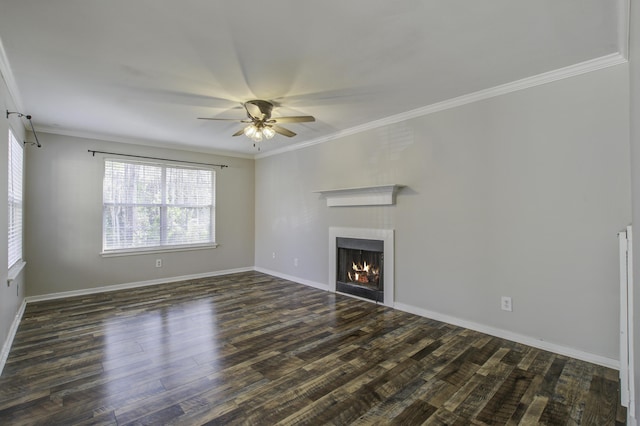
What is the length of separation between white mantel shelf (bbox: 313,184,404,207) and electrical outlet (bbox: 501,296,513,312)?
1.64 meters

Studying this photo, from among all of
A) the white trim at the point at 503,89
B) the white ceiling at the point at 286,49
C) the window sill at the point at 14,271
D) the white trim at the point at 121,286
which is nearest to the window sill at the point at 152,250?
the white trim at the point at 121,286

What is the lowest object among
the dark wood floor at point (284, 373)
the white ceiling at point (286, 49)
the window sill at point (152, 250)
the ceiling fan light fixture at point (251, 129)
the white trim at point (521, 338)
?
the dark wood floor at point (284, 373)

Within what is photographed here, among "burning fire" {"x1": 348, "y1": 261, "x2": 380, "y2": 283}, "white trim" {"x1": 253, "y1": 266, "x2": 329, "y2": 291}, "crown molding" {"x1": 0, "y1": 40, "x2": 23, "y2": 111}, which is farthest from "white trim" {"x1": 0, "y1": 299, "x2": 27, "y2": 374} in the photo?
"burning fire" {"x1": 348, "y1": 261, "x2": 380, "y2": 283}

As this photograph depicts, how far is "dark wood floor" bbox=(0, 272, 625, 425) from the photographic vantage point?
6.35ft

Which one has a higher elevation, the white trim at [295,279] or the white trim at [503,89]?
the white trim at [503,89]

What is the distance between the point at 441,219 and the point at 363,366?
189 cm

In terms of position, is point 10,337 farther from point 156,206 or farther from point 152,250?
point 156,206

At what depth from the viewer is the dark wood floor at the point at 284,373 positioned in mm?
1937

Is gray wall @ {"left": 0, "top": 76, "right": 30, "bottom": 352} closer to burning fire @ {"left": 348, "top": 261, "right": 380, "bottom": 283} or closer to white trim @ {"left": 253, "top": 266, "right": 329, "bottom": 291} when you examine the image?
white trim @ {"left": 253, "top": 266, "right": 329, "bottom": 291}

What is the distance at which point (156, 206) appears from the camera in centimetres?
543

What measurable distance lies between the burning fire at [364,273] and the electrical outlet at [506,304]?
162 cm

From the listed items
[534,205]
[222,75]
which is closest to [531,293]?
[534,205]

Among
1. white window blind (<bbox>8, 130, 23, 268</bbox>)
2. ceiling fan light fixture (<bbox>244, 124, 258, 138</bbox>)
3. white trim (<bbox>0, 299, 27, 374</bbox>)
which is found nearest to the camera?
white trim (<bbox>0, 299, 27, 374</bbox>)

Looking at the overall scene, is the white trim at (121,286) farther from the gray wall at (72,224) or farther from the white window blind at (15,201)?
the white window blind at (15,201)
